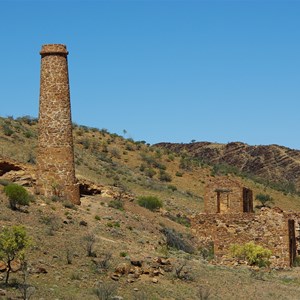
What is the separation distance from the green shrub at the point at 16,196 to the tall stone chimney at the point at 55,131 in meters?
2.90

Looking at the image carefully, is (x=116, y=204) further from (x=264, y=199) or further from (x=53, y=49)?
(x=264, y=199)

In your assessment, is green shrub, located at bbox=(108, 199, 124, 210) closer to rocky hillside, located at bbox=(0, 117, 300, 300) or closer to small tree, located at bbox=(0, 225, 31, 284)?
rocky hillside, located at bbox=(0, 117, 300, 300)

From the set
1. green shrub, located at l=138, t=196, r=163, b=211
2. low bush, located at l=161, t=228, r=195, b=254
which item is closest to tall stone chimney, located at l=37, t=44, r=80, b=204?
low bush, located at l=161, t=228, r=195, b=254

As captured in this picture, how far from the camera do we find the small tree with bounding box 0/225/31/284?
2058 cm

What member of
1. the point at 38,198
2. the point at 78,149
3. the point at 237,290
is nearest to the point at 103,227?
the point at 38,198

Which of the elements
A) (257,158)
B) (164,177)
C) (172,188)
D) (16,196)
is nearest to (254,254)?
(16,196)

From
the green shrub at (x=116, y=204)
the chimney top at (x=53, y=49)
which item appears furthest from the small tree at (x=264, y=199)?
the chimney top at (x=53, y=49)

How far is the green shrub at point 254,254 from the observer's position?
31.0m

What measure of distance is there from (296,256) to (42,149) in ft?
39.4

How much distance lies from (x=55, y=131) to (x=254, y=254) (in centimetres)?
1002

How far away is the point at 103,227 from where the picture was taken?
30953mm

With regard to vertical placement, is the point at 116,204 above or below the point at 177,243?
above

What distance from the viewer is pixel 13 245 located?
810 inches

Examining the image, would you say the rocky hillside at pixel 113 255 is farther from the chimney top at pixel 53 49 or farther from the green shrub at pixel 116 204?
the chimney top at pixel 53 49
